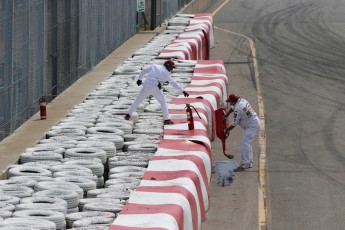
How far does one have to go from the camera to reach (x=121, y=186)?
16.1 m

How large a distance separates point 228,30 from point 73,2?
17640mm

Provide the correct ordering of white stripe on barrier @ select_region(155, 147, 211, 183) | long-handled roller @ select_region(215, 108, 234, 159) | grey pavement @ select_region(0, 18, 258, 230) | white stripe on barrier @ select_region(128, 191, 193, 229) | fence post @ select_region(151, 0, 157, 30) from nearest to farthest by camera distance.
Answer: white stripe on barrier @ select_region(128, 191, 193, 229) < grey pavement @ select_region(0, 18, 258, 230) < white stripe on barrier @ select_region(155, 147, 211, 183) < long-handled roller @ select_region(215, 108, 234, 159) < fence post @ select_region(151, 0, 157, 30)

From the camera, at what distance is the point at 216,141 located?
77.6ft

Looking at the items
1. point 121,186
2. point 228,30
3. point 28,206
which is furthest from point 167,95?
point 228,30

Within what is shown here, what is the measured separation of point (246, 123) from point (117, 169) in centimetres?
464

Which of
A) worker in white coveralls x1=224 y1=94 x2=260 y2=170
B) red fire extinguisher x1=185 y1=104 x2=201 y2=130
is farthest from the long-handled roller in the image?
red fire extinguisher x1=185 y1=104 x2=201 y2=130

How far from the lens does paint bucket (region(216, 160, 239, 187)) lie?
2012 centimetres

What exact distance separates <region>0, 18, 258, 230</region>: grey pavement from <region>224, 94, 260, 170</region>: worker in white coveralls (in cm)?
25

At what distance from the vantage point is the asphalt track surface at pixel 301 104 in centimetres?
1866

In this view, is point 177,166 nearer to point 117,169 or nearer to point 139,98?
point 117,169

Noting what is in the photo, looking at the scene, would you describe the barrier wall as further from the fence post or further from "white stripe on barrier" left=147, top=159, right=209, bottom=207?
the fence post

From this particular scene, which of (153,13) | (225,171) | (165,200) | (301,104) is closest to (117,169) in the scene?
(165,200)

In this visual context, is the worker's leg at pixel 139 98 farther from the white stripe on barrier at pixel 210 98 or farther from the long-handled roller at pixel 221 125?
the white stripe on barrier at pixel 210 98

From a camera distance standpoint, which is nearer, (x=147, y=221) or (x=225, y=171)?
(x=147, y=221)
